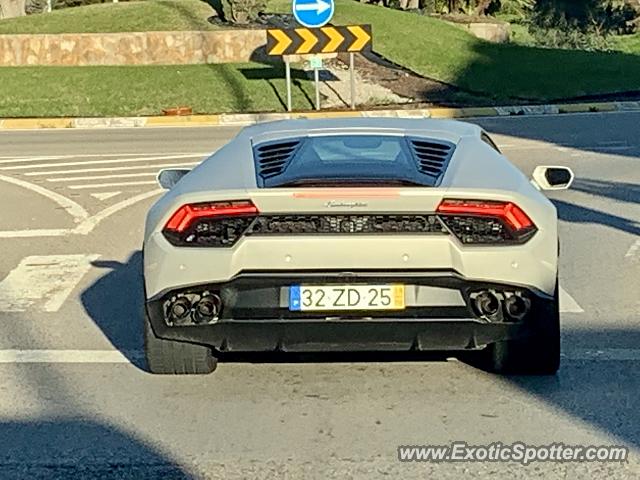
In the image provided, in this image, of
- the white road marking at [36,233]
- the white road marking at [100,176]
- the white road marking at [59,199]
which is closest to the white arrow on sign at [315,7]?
the white road marking at [100,176]

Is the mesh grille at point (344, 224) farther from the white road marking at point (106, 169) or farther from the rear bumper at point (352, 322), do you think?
the white road marking at point (106, 169)

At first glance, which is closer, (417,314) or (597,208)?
(417,314)

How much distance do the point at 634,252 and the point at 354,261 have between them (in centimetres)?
484

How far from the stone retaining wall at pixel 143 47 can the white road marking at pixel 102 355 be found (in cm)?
2470

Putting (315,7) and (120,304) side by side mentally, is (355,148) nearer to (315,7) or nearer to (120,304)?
(120,304)

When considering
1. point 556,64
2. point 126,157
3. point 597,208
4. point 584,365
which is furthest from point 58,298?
point 556,64

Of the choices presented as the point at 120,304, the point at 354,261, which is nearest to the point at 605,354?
the point at 354,261

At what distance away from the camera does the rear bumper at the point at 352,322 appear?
18.5ft

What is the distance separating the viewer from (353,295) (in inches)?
223

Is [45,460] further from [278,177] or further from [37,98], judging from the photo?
[37,98]

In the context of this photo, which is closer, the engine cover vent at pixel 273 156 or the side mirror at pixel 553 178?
the engine cover vent at pixel 273 156

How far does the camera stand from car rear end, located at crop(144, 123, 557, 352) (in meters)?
5.61

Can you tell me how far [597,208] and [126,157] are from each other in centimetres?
815

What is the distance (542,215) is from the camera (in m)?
5.79
